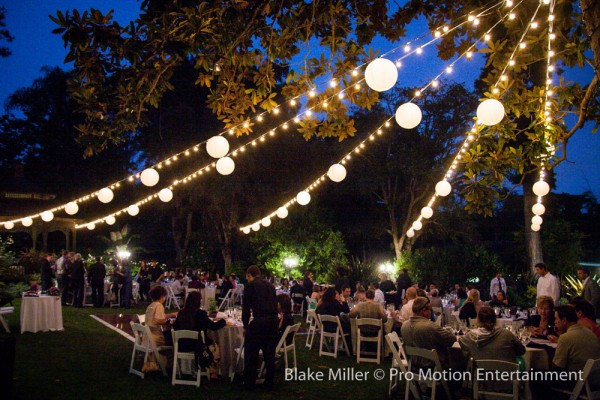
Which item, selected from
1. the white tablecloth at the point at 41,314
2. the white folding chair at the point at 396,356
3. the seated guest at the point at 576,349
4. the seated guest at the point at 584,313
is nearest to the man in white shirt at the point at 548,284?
the seated guest at the point at 584,313

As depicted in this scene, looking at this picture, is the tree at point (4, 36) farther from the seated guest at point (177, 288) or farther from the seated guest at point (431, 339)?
the seated guest at point (431, 339)

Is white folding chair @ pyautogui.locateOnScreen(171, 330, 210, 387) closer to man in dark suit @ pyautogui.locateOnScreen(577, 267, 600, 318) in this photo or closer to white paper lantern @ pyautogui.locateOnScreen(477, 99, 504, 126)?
white paper lantern @ pyautogui.locateOnScreen(477, 99, 504, 126)

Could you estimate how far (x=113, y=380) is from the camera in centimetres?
568

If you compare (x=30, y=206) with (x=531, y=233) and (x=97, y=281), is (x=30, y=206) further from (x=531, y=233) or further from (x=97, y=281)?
(x=531, y=233)

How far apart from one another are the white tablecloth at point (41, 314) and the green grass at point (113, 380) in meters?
0.82

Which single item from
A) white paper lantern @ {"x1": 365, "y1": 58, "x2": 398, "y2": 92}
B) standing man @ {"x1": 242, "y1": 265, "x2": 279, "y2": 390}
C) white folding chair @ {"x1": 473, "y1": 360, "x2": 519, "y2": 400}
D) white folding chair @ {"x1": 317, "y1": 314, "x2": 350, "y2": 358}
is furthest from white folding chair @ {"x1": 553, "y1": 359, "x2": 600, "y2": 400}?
white folding chair @ {"x1": 317, "y1": 314, "x2": 350, "y2": 358}

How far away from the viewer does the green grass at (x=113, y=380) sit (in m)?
5.16

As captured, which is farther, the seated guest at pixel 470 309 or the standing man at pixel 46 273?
the standing man at pixel 46 273

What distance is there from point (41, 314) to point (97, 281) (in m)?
4.10

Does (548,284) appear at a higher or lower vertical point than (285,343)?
higher

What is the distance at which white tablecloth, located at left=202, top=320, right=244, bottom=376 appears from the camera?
6.07 meters

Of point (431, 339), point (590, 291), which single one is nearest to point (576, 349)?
point (431, 339)

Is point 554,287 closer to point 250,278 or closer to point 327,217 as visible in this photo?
point 250,278

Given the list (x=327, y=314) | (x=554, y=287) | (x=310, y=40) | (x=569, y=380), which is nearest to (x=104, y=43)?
(x=310, y=40)
